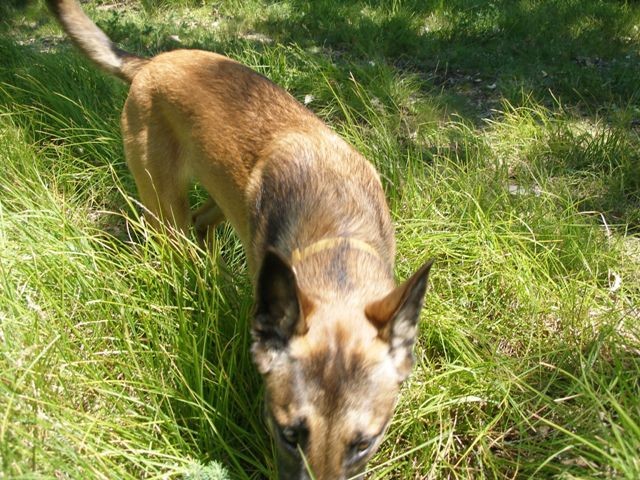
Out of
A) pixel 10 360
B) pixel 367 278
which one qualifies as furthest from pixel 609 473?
pixel 10 360

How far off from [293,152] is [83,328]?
1.47 metres

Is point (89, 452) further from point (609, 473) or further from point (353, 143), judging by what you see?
point (353, 143)

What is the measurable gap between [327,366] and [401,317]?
358 mm

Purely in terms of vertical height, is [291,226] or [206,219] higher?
[291,226]

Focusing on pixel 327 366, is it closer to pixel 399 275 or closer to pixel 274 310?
pixel 274 310

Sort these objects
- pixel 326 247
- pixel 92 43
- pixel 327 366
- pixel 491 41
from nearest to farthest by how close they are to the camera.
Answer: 1. pixel 327 366
2. pixel 326 247
3. pixel 92 43
4. pixel 491 41

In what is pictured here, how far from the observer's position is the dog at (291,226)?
6.95 feet

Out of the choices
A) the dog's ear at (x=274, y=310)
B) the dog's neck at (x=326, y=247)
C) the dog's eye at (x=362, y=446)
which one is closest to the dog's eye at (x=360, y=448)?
the dog's eye at (x=362, y=446)

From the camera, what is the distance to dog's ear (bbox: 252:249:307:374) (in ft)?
6.79

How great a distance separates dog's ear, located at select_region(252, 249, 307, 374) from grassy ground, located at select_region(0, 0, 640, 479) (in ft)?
1.76

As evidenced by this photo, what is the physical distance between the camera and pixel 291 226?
2.92m

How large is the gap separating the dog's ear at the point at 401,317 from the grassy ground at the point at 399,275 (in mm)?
553

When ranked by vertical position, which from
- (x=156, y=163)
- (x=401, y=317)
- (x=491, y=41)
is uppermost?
(x=401, y=317)


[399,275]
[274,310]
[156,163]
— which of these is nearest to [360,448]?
[274,310]
